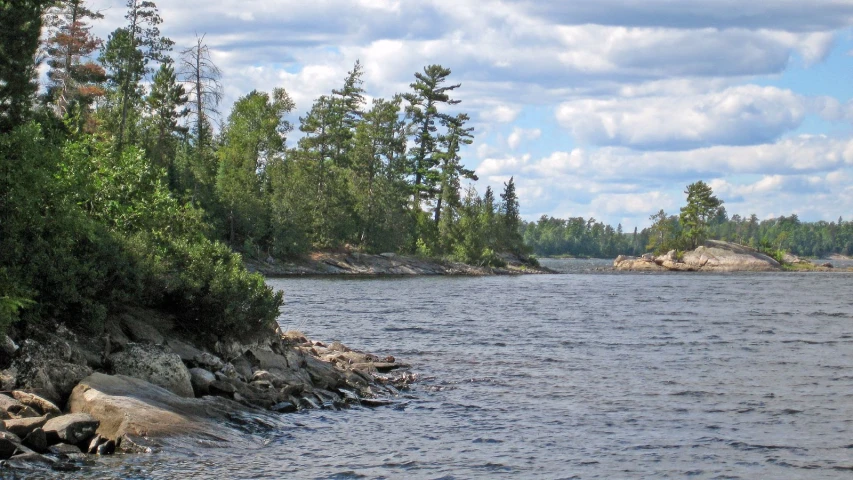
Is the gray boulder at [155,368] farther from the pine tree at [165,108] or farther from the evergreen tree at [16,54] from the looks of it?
the pine tree at [165,108]

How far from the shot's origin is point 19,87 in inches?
971

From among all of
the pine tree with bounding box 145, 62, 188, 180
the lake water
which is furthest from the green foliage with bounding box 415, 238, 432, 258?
the lake water

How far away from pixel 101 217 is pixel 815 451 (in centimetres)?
A: 1807

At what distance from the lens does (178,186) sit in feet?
246

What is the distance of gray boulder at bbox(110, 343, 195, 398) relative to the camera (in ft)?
60.4

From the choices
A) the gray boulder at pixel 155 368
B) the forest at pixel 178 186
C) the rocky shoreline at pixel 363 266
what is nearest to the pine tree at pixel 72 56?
the forest at pixel 178 186

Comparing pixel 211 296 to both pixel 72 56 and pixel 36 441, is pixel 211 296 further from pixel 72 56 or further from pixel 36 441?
pixel 72 56

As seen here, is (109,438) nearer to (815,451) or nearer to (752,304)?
(815,451)

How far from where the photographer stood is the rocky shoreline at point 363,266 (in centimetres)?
8331

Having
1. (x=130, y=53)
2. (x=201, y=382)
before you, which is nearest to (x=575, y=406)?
(x=201, y=382)

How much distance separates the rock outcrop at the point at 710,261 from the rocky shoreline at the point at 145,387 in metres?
105

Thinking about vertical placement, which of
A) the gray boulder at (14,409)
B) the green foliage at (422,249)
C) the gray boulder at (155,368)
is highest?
the green foliage at (422,249)

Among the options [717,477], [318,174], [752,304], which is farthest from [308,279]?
[717,477]

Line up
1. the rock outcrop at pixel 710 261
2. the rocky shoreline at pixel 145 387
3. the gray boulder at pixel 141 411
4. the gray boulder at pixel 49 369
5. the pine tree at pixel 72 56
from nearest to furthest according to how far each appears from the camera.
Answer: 1. the rocky shoreline at pixel 145 387
2. the gray boulder at pixel 141 411
3. the gray boulder at pixel 49 369
4. the pine tree at pixel 72 56
5. the rock outcrop at pixel 710 261
